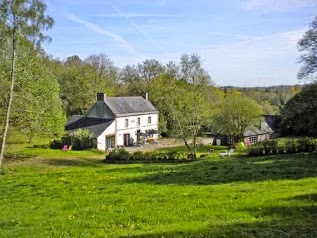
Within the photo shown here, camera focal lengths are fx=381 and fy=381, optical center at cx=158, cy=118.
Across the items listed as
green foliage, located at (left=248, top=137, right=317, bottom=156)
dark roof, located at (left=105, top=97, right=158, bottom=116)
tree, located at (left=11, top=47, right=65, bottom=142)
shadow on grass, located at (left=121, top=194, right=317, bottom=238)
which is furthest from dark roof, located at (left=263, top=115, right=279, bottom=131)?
shadow on grass, located at (left=121, top=194, right=317, bottom=238)

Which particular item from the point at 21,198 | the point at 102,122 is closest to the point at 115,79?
the point at 102,122

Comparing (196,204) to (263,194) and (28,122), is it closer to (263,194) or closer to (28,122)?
(263,194)

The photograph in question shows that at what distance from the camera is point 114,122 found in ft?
200

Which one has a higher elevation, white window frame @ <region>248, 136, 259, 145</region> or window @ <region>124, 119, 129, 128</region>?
window @ <region>124, 119, 129, 128</region>

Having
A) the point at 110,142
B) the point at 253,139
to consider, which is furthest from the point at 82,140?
the point at 253,139

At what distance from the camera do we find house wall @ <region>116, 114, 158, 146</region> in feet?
204

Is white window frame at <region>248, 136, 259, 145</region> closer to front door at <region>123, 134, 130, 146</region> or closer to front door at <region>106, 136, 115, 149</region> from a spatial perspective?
front door at <region>123, 134, 130, 146</region>

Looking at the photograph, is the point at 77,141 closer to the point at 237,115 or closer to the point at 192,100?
the point at 192,100

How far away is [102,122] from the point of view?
200 ft

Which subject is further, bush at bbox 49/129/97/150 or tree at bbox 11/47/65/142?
bush at bbox 49/129/97/150

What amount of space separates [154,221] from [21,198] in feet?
28.7

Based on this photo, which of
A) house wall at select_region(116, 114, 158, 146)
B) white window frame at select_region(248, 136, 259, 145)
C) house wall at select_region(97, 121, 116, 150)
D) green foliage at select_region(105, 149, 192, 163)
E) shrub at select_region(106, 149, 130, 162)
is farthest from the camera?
white window frame at select_region(248, 136, 259, 145)

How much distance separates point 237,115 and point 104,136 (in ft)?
69.6

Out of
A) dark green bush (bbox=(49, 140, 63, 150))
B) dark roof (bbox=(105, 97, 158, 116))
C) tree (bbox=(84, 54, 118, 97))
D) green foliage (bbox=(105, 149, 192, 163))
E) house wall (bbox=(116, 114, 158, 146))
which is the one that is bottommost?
green foliage (bbox=(105, 149, 192, 163))
